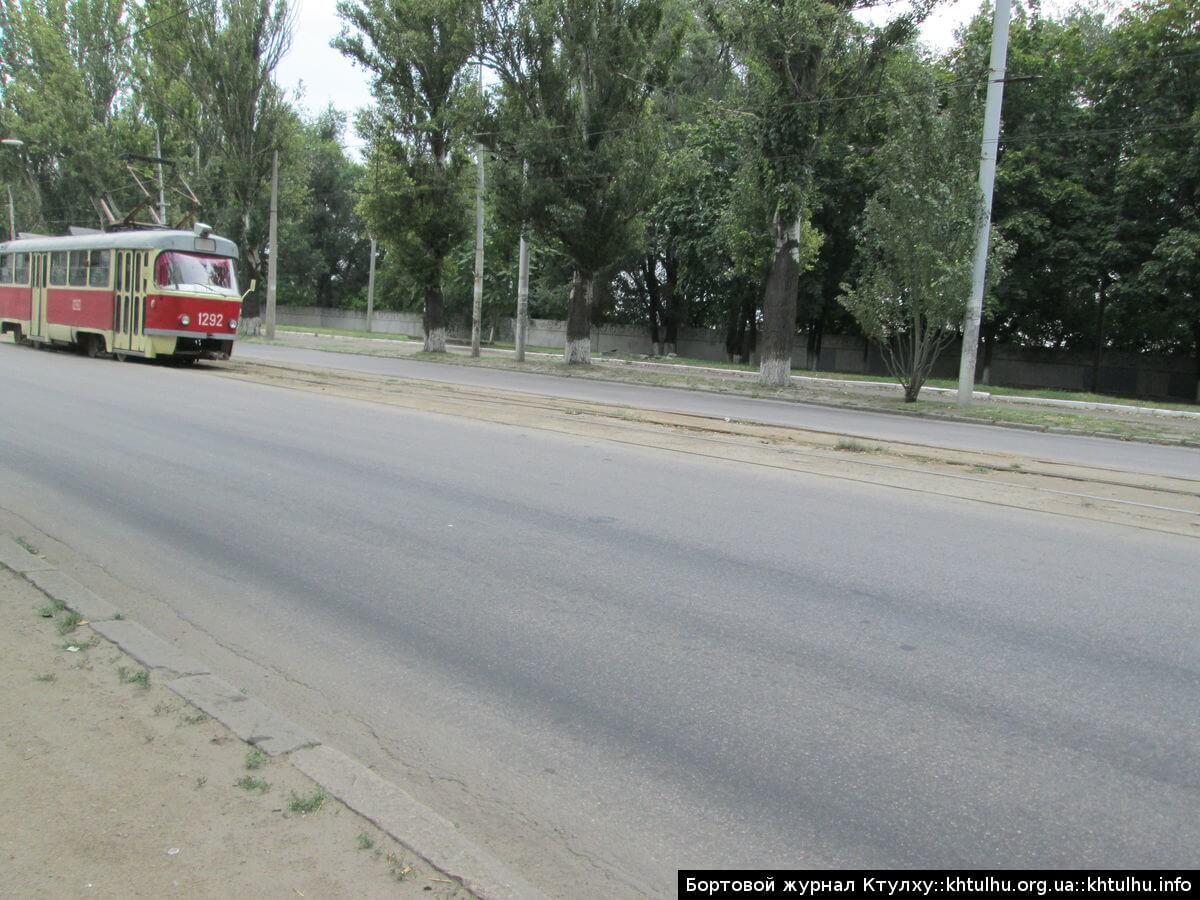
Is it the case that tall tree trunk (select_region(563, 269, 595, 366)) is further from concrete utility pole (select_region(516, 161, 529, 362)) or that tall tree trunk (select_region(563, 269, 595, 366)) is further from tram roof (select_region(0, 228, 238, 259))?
tram roof (select_region(0, 228, 238, 259))

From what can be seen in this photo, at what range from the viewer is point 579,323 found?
104ft

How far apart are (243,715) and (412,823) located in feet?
4.06

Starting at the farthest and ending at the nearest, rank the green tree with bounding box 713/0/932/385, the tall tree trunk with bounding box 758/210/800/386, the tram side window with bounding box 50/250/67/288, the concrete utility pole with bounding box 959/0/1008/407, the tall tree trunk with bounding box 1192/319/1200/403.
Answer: the tall tree trunk with bounding box 1192/319/1200/403, the tram side window with bounding box 50/250/67/288, the tall tree trunk with bounding box 758/210/800/386, the green tree with bounding box 713/0/932/385, the concrete utility pole with bounding box 959/0/1008/407

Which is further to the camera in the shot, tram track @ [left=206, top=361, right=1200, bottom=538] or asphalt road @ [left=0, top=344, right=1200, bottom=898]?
tram track @ [left=206, top=361, right=1200, bottom=538]

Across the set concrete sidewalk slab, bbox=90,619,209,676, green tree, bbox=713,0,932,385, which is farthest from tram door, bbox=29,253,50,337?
concrete sidewalk slab, bbox=90,619,209,676

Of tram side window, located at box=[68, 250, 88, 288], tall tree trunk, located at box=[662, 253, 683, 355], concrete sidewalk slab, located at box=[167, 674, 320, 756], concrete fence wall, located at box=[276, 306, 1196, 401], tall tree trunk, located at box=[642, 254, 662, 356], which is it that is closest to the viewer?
concrete sidewalk slab, located at box=[167, 674, 320, 756]

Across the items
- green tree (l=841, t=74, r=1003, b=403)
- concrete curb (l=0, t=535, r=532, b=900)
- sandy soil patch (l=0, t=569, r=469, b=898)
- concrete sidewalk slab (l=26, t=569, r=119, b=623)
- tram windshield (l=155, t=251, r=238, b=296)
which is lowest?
sandy soil patch (l=0, t=569, r=469, b=898)

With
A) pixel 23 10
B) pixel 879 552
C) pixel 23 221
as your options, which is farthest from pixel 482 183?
pixel 23 221

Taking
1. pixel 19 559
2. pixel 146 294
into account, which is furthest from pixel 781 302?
pixel 19 559

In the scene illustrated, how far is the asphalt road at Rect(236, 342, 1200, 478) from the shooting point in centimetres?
1381

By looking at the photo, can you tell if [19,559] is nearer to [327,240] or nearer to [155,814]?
[155,814]

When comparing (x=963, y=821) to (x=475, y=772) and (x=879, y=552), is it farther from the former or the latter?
(x=879, y=552)

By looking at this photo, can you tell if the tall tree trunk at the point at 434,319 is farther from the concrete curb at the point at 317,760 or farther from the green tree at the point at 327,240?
the green tree at the point at 327,240

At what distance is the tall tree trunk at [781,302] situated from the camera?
79.8ft
